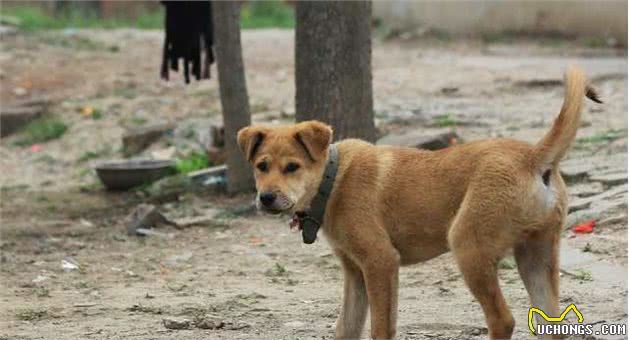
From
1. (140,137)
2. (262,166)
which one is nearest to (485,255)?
(262,166)

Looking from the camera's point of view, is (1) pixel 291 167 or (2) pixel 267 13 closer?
(1) pixel 291 167

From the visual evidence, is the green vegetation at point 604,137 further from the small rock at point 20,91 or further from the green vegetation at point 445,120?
the small rock at point 20,91

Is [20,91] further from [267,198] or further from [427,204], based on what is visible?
[427,204]

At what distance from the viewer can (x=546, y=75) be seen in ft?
50.6

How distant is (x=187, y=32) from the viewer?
11992mm

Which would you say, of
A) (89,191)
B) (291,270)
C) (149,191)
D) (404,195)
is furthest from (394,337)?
(89,191)

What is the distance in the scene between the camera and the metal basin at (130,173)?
12398 millimetres

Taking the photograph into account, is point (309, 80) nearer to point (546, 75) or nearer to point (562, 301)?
point (562, 301)

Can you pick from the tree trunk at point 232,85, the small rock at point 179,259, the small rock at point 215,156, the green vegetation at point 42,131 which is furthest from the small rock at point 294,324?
the green vegetation at point 42,131

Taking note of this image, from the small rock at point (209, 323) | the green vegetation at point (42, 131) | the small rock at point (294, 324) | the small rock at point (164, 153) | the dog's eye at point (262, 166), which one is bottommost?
the green vegetation at point (42, 131)

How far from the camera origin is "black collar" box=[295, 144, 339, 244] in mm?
5992

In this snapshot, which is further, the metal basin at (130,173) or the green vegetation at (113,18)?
the green vegetation at (113,18)

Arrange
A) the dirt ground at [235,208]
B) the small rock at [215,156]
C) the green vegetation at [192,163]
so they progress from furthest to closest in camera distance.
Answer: the small rock at [215,156] < the green vegetation at [192,163] < the dirt ground at [235,208]

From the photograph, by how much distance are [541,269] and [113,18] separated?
19.0 m
